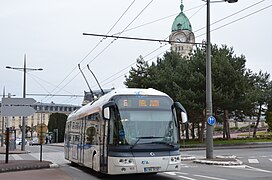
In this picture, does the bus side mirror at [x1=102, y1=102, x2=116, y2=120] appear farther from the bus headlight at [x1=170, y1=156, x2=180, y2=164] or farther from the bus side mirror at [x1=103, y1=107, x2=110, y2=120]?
the bus headlight at [x1=170, y1=156, x2=180, y2=164]

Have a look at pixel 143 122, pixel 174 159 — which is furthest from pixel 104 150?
pixel 174 159

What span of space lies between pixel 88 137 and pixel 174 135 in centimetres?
455

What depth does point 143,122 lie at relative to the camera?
13906 millimetres

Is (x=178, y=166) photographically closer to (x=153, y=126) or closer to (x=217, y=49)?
(x=153, y=126)

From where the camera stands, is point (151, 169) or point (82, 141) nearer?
point (151, 169)

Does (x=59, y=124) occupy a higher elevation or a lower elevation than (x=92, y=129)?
higher

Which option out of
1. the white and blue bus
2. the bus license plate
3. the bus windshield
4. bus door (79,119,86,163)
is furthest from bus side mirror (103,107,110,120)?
bus door (79,119,86,163)

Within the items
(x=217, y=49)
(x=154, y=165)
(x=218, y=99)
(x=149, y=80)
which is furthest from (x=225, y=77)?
(x=154, y=165)

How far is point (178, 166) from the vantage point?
13969 mm

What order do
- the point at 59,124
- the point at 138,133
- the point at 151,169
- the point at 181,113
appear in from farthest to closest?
the point at 59,124
the point at 181,113
the point at 138,133
the point at 151,169

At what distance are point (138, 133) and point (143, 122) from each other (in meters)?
0.43

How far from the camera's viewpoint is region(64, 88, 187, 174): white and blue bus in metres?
13.4

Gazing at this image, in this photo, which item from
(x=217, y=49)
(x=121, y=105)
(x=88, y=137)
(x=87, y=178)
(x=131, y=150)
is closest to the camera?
(x=131, y=150)

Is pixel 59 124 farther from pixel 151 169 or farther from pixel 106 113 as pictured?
pixel 151 169
